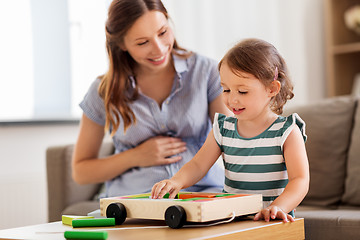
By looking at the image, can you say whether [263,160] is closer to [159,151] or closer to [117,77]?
[159,151]

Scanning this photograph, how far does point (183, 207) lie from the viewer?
3.42ft

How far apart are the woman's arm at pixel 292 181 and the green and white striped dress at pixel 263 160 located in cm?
2

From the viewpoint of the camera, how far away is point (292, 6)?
361 cm

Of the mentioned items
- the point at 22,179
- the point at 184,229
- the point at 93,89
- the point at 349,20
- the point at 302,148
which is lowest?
the point at 22,179

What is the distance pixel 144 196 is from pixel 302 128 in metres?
0.39

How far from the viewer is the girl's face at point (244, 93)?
120cm

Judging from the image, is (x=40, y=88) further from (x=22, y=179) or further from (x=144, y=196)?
(x=144, y=196)

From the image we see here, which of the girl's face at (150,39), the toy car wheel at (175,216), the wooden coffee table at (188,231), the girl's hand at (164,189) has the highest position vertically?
the girl's face at (150,39)

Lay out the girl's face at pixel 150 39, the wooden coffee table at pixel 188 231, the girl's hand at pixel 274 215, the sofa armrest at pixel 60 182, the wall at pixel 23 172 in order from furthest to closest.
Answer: the wall at pixel 23 172 < the sofa armrest at pixel 60 182 < the girl's face at pixel 150 39 < the girl's hand at pixel 274 215 < the wooden coffee table at pixel 188 231

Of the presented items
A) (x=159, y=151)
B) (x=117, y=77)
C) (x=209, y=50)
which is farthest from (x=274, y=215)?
(x=209, y=50)

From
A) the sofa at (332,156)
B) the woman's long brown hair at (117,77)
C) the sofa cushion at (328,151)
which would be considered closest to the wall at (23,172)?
the sofa at (332,156)

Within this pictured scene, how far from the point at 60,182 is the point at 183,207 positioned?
3.96 feet

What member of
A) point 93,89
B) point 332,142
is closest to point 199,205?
point 93,89

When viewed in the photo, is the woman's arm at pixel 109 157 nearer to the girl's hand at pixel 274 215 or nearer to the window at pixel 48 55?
the girl's hand at pixel 274 215
